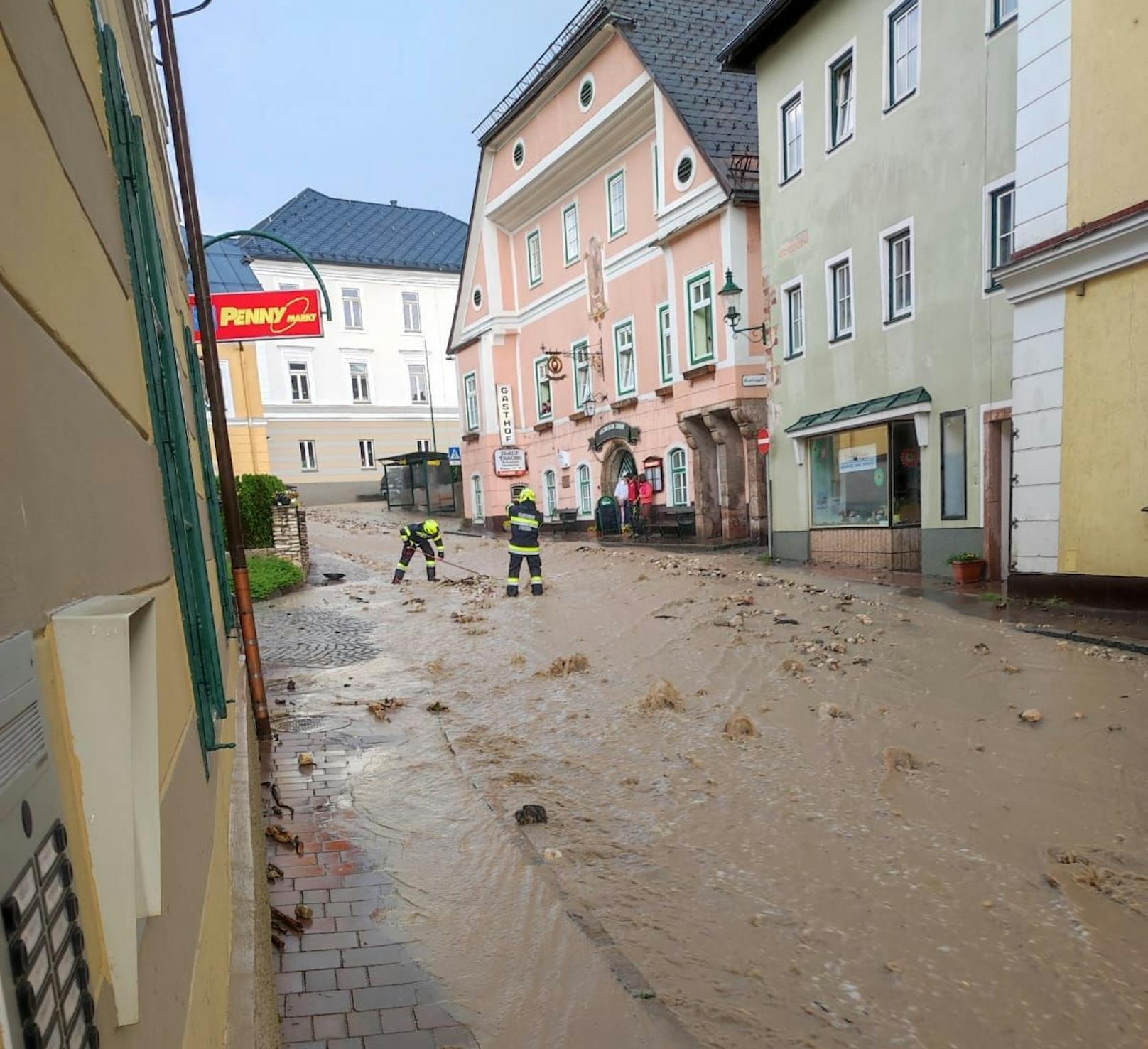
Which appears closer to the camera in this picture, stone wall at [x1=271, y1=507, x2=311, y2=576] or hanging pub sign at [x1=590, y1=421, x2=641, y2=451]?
stone wall at [x1=271, y1=507, x2=311, y2=576]

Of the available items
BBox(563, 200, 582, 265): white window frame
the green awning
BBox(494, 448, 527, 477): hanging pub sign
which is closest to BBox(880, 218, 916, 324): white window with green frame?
the green awning

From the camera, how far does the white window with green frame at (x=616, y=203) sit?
22219 millimetres

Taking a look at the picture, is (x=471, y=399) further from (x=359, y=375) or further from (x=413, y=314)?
(x=413, y=314)

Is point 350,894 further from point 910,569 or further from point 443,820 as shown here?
point 910,569

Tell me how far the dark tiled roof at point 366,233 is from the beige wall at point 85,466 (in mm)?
39629

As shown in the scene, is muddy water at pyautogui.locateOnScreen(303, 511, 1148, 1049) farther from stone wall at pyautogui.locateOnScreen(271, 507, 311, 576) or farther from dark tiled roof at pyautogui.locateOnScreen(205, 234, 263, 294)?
dark tiled roof at pyautogui.locateOnScreen(205, 234, 263, 294)

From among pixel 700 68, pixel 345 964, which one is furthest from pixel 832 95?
pixel 345 964

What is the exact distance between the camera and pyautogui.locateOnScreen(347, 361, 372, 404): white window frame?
40.4 meters

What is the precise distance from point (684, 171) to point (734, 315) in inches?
186

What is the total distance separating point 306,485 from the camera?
39375mm

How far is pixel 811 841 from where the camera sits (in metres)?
4.38

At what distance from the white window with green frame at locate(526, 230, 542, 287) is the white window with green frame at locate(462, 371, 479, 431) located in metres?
4.21

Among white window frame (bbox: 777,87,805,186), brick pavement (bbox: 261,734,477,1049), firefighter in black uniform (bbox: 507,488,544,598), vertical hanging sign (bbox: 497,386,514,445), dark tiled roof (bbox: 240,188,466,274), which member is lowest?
brick pavement (bbox: 261,734,477,1049)

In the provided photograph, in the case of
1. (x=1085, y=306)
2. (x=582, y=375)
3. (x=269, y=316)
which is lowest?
(x=1085, y=306)
